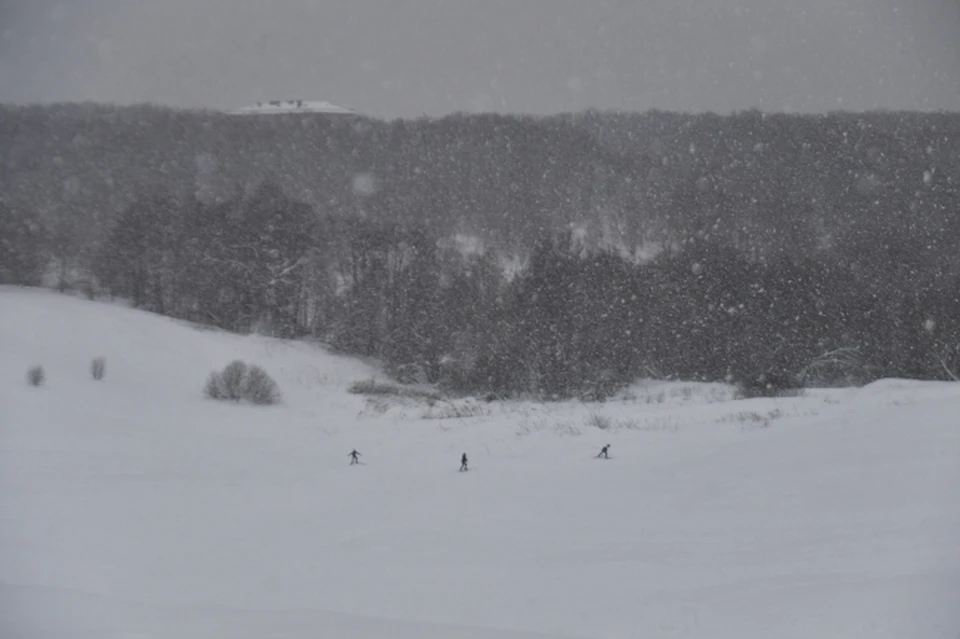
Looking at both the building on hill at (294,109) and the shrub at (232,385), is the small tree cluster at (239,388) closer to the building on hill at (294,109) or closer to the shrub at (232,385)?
the shrub at (232,385)

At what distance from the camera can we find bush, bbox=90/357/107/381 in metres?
26.0

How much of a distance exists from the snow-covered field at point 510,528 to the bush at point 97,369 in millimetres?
8027

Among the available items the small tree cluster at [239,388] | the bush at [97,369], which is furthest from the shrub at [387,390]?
the bush at [97,369]

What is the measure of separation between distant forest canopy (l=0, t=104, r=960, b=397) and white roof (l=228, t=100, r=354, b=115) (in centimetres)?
1320

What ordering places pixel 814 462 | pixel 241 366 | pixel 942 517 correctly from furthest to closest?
pixel 241 366 < pixel 814 462 < pixel 942 517

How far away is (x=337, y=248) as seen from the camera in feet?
148

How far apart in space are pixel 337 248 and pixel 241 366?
19.6 meters

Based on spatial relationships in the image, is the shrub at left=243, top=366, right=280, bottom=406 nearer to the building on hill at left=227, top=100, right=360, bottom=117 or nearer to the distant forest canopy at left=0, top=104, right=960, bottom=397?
the distant forest canopy at left=0, top=104, right=960, bottom=397

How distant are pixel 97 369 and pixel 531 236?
34228mm

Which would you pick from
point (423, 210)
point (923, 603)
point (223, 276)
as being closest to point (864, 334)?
point (923, 603)

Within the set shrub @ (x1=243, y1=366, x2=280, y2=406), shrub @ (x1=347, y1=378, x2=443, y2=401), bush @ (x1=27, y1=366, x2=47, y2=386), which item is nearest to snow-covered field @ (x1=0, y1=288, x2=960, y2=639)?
bush @ (x1=27, y1=366, x2=47, y2=386)

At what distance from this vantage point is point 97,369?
26.1 m

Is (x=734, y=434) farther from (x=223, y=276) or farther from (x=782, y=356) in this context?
(x=223, y=276)

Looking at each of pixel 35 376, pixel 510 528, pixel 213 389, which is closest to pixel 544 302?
pixel 213 389
